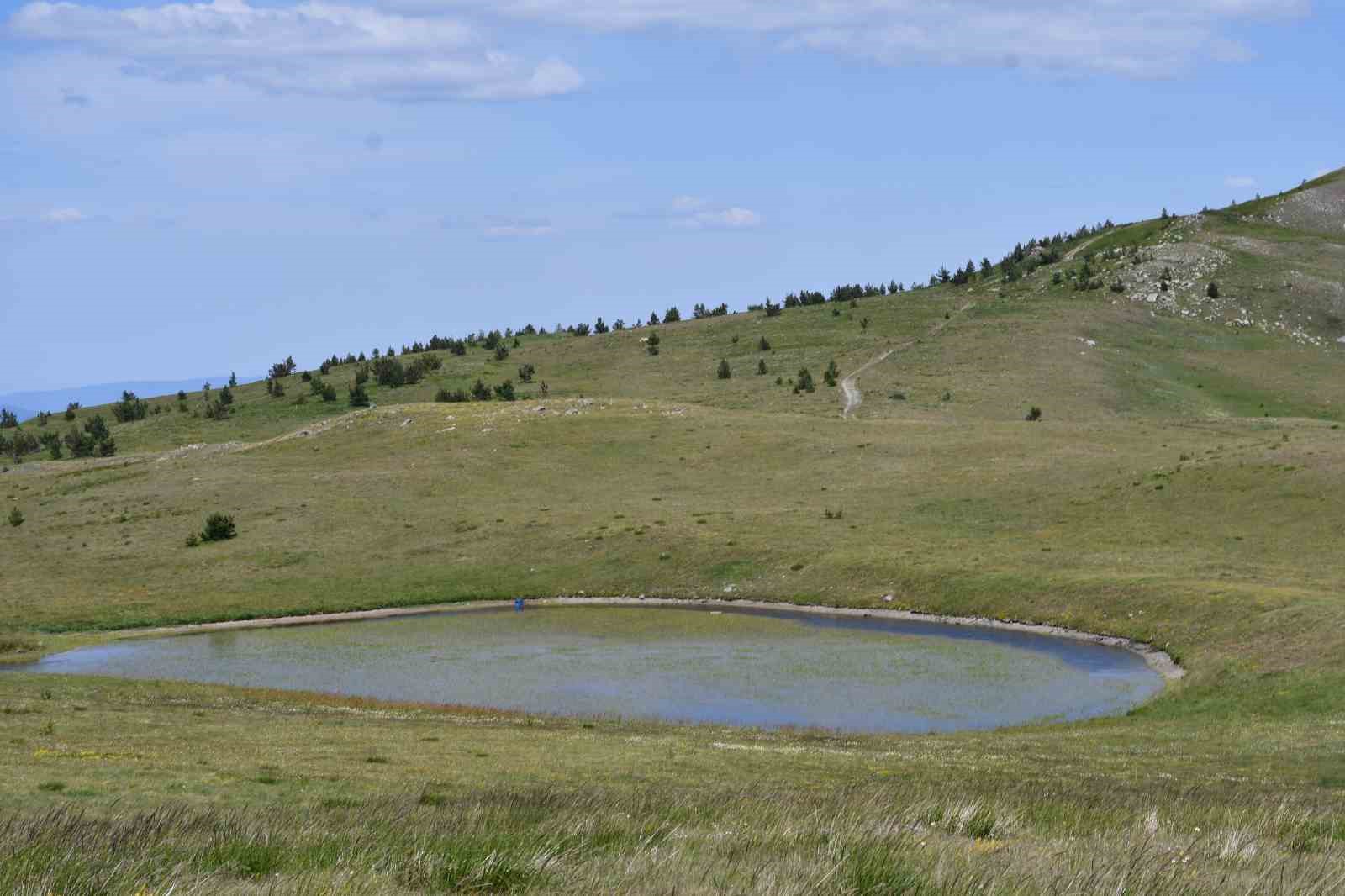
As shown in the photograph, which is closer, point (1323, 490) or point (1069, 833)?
point (1069, 833)

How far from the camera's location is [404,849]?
901 cm

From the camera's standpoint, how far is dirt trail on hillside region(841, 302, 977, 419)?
85.1 m

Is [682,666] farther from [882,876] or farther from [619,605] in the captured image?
[882,876]

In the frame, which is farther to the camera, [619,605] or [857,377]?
[857,377]

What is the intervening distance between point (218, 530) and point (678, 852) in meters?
59.1

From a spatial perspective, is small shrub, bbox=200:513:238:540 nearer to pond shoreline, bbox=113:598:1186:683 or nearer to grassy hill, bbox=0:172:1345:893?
grassy hill, bbox=0:172:1345:893

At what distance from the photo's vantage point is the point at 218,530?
63.9 m

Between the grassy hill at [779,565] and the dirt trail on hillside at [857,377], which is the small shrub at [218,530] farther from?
the dirt trail on hillside at [857,377]

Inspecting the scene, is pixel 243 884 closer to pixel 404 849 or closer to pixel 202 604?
pixel 404 849

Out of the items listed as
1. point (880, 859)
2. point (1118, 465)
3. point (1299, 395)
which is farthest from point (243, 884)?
point (1299, 395)

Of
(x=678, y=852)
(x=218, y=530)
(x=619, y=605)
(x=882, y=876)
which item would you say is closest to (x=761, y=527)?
(x=619, y=605)

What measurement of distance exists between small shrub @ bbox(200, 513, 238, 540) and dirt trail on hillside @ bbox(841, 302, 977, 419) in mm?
35996

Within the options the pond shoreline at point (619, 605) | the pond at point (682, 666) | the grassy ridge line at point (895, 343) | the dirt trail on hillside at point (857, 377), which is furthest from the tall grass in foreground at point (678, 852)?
the grassy ridge line at point (895, 343)

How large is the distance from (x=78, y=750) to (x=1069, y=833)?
16447 millimetres
